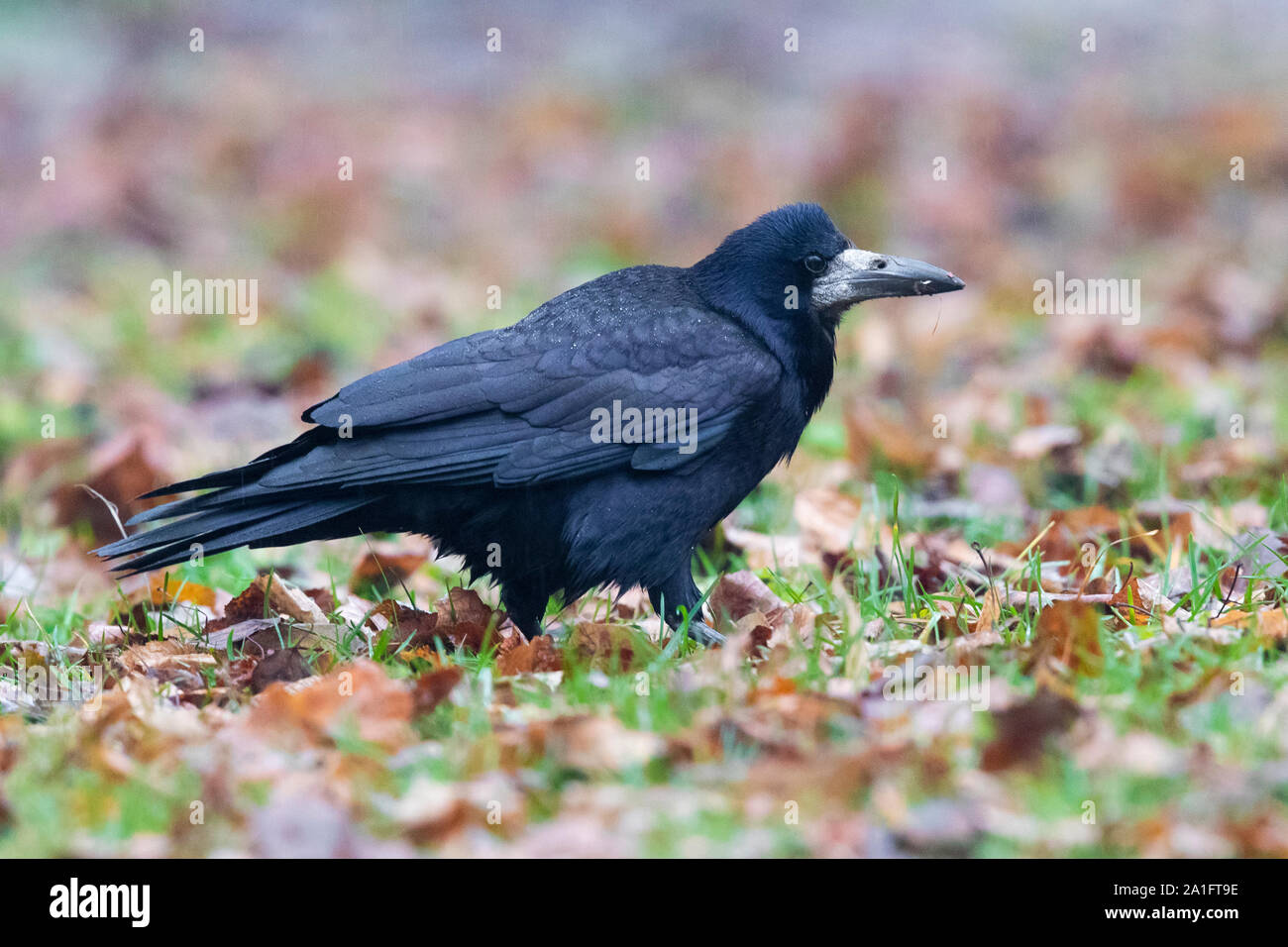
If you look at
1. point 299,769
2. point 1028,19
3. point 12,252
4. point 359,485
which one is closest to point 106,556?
point 359,485

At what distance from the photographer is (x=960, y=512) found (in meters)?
5.08

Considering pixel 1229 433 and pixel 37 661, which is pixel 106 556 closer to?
pixel 37 661

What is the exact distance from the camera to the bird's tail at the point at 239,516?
3857 mm

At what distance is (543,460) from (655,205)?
19.8ft

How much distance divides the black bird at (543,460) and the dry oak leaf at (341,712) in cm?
83

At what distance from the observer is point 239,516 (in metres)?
3.92

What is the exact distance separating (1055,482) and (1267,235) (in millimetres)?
4384

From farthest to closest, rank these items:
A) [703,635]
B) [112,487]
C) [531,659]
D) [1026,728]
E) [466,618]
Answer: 1. [112,487]
2. [466,618]
3. [703,635]
4. [531,659]
5. [1026,728]

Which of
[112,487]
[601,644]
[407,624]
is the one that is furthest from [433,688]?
[112,487]

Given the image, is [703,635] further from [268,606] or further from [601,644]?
[268,606]
